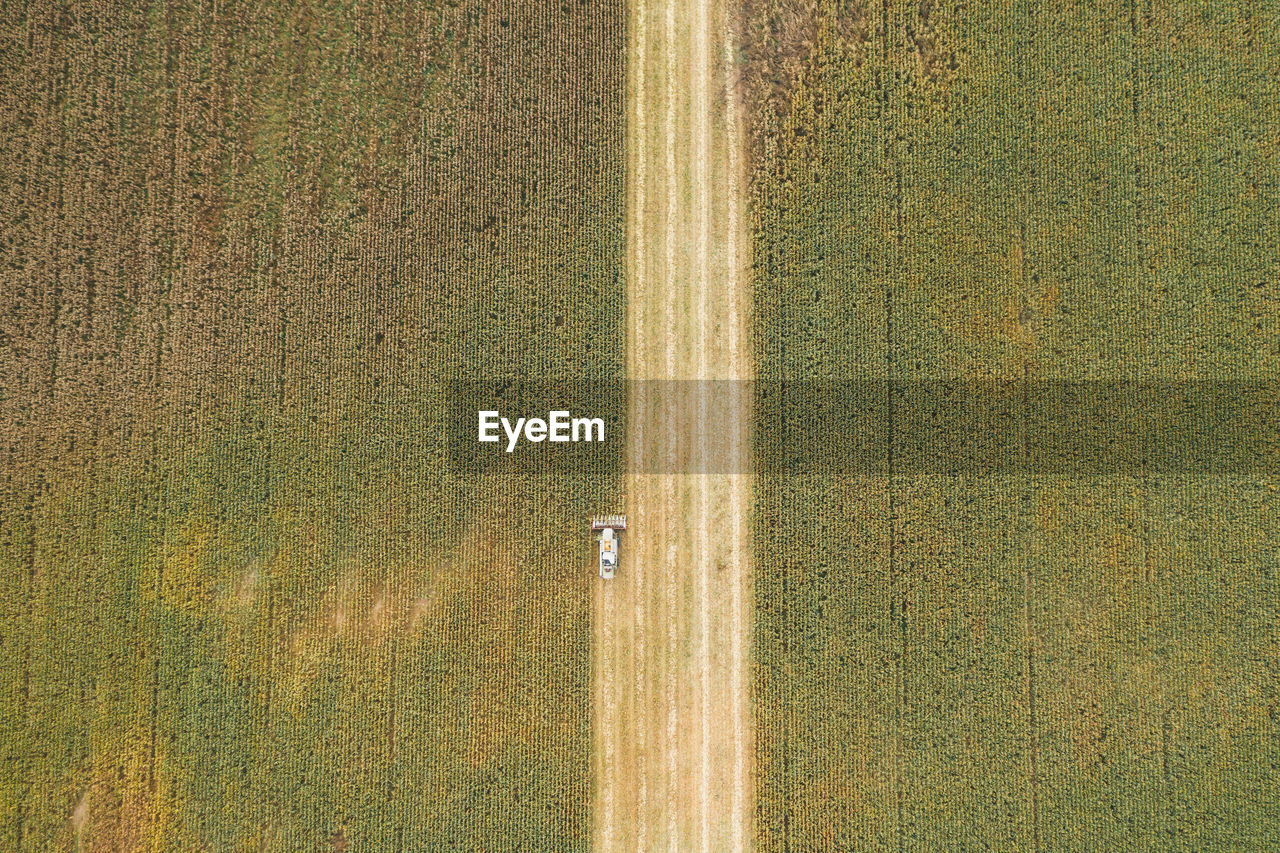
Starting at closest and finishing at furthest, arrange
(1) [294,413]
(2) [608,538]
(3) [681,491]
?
1. (2) [608,538]
2. (1) [294,413]
3. (3) [681,491]

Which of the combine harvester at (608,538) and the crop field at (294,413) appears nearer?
the crop field at (294,413)

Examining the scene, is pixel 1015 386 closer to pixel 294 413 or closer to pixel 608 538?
pixel 608 538

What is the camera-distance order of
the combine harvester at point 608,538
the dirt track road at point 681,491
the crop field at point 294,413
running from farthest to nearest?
the dirt track road at point 681,491
the combine harvester at point 608,538
the crop field at point 294,413

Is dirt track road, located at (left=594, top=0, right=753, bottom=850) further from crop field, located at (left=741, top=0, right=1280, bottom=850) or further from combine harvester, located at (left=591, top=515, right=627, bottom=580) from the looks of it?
crop field, located at (left=741, top=0, right=1280, bottom=850)

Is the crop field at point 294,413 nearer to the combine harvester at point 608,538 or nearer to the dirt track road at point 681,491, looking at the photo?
the combine harvester at point 608,538

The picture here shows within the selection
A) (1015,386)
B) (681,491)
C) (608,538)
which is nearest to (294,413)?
(608,538)

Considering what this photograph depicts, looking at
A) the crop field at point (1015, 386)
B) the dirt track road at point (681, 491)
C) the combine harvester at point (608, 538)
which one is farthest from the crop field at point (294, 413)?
the crop field at point (1015, 386)
